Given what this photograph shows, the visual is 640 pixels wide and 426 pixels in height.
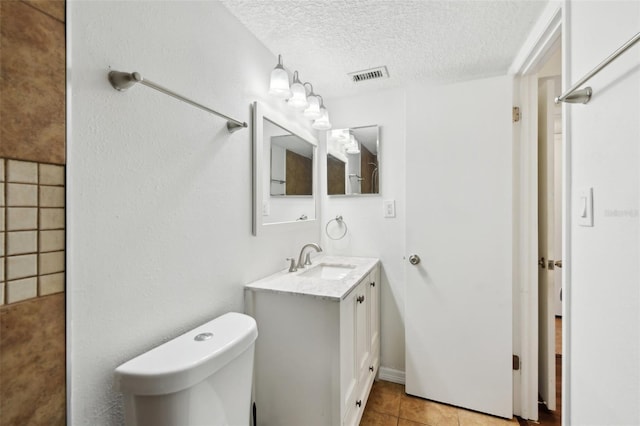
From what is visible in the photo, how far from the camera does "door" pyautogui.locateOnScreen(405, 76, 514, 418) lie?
160 cm

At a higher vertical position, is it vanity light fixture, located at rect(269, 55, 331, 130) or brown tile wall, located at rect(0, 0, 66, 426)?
vanity light fixture, located at rect(269, 55, 331, 130)

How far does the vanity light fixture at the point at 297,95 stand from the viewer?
1.56 m

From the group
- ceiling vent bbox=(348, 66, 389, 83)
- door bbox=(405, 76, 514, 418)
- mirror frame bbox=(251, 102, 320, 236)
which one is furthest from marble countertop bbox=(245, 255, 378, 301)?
ceiling vent bbox=(348, 66, 389, 83)

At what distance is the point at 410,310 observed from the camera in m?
1.80

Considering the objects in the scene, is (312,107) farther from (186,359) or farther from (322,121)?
(186,359)

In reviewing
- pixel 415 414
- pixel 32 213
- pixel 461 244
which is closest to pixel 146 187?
pixel 32 213

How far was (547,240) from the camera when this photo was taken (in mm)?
1652

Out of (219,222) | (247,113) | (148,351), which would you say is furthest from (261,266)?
(247,113)
